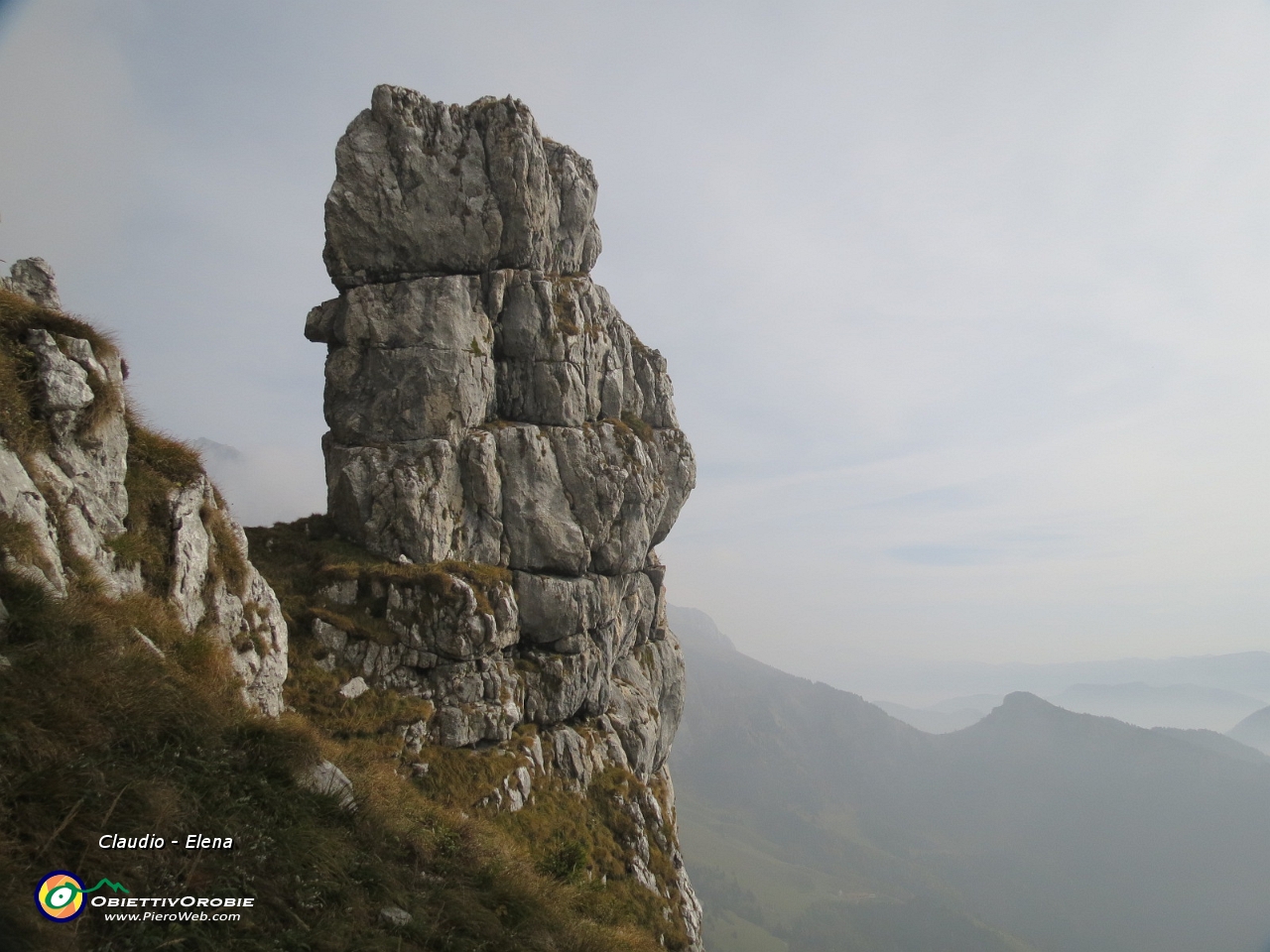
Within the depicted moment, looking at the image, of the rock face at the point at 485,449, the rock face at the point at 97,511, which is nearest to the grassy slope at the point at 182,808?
the rock face at the point at 97,511

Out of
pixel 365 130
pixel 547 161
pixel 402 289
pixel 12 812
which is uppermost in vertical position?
pixel 547 161

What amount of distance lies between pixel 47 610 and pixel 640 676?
41.2m

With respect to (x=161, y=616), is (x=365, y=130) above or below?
above

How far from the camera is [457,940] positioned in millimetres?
9750

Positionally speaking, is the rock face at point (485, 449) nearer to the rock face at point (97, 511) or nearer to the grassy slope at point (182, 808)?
the rock face at point (97, 511)

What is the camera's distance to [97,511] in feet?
43.8

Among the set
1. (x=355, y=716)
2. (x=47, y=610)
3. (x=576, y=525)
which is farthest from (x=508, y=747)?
(x=47, y=610)

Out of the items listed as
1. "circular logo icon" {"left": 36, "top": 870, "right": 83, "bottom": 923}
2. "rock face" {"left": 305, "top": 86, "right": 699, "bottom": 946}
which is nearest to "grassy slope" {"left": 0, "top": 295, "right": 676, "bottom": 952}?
"circular logo icon" {"left": 36, "top": 870, "right": 83, "bottom": 923}

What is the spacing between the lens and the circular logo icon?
6352mm

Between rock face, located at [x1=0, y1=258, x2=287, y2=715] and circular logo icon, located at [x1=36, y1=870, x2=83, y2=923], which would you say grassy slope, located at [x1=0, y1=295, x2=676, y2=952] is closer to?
circular logo icon, located at [x1=36, y1=870, x2=83, y2=923]

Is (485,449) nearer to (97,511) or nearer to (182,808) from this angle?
(97,511)

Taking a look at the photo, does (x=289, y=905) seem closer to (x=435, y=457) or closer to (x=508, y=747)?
(x=508, y=747)

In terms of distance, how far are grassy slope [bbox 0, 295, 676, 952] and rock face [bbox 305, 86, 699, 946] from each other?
54.2 feet

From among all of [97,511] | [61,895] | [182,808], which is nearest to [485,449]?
[97,511]
